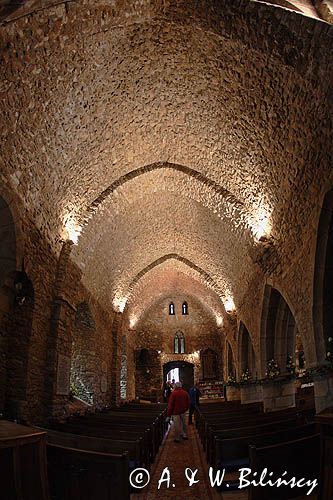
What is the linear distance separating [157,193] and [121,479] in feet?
33.4

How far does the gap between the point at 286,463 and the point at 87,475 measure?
76.5 inches

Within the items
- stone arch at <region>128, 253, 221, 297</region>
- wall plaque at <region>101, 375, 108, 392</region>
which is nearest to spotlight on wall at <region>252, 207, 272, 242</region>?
stone arch at <region>128, 253, 221, 297</region>

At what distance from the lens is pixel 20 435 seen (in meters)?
3.22

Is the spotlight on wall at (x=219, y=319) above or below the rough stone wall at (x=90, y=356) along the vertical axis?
above

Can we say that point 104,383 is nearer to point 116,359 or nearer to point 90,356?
point 116,359

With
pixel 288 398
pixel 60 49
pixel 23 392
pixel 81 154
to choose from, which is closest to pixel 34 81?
pixel 60 49

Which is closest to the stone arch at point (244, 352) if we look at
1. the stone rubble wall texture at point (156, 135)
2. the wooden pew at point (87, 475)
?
the stone rubble wall texture at point (156, 135)

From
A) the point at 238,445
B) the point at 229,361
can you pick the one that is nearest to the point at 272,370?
the point at 238,445

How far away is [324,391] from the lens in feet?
22.8

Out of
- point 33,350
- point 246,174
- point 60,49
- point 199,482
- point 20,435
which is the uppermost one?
point 60,49

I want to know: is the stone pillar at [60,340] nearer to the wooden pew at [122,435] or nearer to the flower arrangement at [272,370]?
the wooden pew at [122,435]

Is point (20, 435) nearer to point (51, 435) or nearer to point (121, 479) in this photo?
point (121, 479)

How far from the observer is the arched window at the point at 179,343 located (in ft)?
82.1

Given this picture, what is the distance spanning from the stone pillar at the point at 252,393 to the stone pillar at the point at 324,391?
7.06 metres
